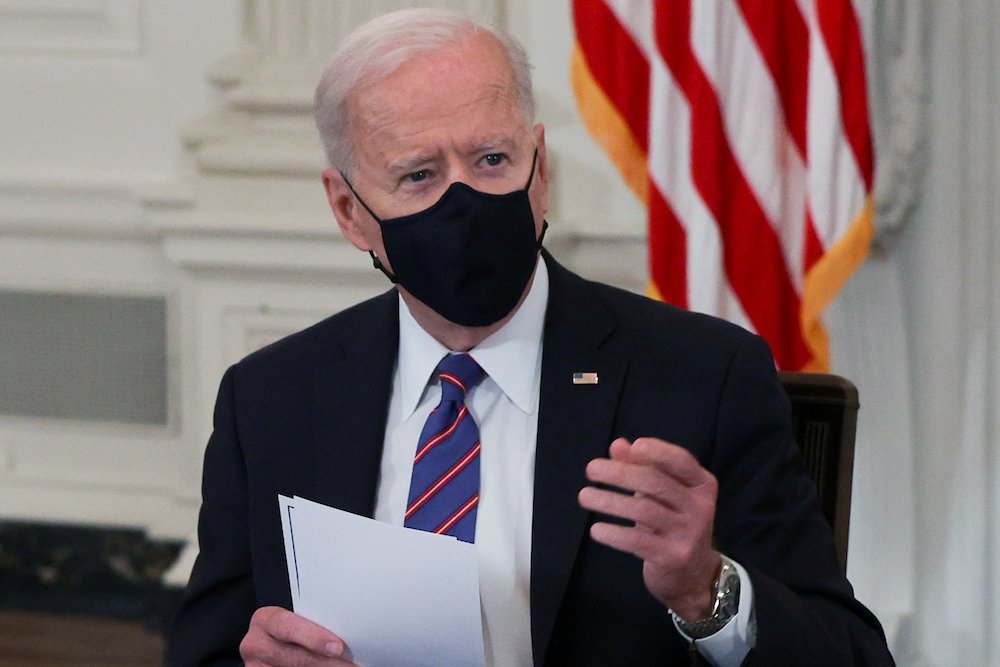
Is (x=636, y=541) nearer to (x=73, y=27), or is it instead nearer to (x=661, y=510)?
(x=661, y=510)

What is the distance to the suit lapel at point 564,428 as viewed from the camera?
1720 millimetres

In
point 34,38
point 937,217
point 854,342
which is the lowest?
point 854,342

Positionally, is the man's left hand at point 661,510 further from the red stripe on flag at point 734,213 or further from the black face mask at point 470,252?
the red stripe on flag at point 734,213

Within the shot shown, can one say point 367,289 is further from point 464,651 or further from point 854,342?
point 464,651

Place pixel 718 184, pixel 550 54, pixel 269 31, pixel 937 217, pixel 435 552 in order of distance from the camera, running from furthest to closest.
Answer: pixel 269 31, pixel 550 54, pixel 937 217, pixel 718 184, pixel 435 552

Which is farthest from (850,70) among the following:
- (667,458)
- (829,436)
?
(667,458)

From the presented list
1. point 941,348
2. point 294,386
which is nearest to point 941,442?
point 941,348

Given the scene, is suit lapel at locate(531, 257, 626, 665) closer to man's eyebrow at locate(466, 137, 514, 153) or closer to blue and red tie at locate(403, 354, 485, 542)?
blue and red tie at locate(403, 354, 485, 542)

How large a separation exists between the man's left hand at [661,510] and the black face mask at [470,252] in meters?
0.43

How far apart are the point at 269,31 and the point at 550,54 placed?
84 cm

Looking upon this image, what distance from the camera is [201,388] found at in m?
4.01

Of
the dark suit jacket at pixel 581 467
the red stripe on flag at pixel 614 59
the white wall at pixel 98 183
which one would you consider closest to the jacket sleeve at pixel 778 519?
the dark suit jacket at pixel 581 467

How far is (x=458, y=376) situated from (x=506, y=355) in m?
0.07

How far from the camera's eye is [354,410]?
189cm
